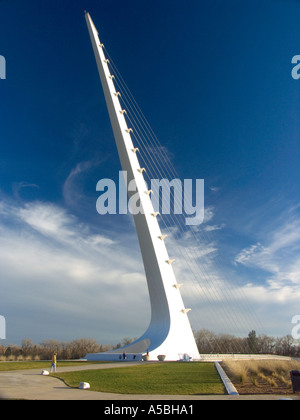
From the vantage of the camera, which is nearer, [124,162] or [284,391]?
[284,391]

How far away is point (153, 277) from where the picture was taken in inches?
845

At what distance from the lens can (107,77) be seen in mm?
24297

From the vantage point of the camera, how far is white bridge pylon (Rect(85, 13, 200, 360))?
1906 cm

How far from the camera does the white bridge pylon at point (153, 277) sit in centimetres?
1906

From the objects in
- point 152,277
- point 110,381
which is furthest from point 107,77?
point 110,381

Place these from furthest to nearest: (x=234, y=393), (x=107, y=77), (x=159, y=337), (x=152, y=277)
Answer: (x=107, y=77), (x=152, y=277), (x=159, y=337), (x=234, y=393)

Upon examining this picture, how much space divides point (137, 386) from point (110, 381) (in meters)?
1.24
